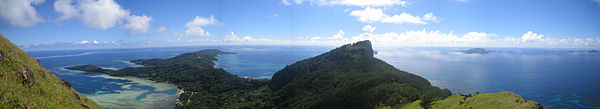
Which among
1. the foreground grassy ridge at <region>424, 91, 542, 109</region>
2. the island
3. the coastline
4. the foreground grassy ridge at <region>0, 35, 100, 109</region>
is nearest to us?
the foreground grassy ridge at <region>0, 35, 100, 109</region>

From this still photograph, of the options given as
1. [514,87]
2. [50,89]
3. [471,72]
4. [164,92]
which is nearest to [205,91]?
[164,92]

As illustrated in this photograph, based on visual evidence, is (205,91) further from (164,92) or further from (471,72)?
(471,72)

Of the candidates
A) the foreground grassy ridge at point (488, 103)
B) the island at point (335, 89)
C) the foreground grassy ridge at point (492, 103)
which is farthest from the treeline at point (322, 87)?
the foreground grassy ridge at point (492, 103)

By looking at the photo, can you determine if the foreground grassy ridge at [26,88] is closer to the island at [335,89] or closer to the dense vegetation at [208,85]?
the island at [335,89]

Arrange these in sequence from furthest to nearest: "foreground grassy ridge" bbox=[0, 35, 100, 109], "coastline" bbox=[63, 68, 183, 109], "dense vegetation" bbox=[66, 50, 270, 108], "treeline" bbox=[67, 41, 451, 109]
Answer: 1. "dense vegetation" bbox=[66, 50, 270, 108]
2. "coastline" bbox=[63, 68, 183, 109]
3. "treeline" bbox=[67, 41, 451, 109]
4. "foreground grassy ridge" bbox=[0, 35, 100, 109]

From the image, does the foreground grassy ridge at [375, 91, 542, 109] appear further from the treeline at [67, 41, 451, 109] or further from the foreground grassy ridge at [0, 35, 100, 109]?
the foreground grassy ridge at [0, 35, 100, 109]

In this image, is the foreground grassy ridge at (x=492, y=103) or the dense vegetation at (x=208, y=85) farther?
the dense vegetation at (x=208, y=85)

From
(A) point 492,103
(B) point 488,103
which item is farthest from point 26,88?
(A) point 492,103

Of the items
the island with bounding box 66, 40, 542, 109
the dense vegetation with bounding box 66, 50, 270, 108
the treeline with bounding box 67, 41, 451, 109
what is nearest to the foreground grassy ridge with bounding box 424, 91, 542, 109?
the island with bounding box 66, 40, 542, 109
